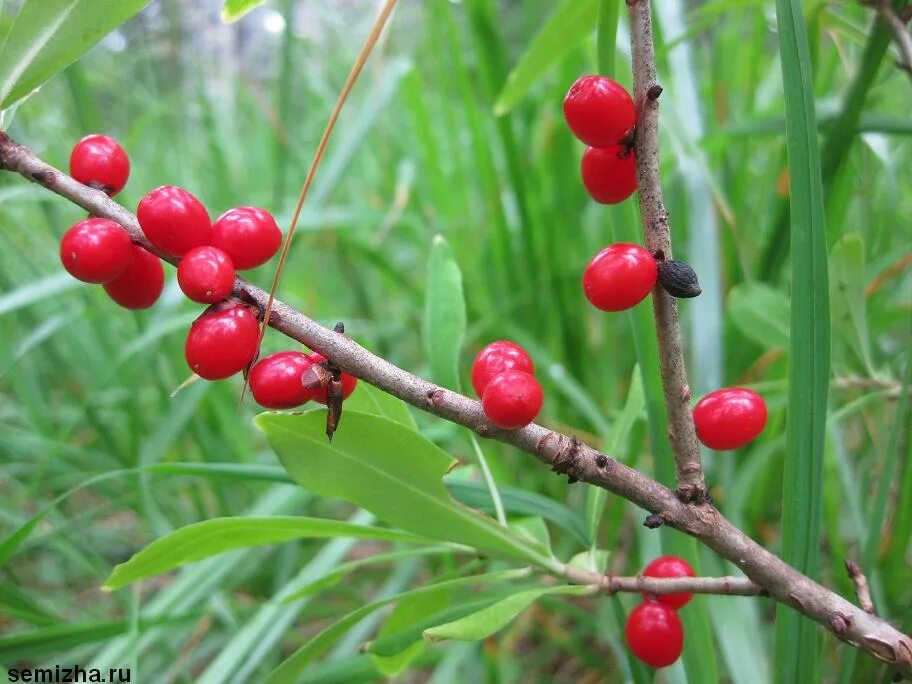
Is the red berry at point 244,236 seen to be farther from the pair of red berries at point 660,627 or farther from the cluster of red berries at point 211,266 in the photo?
the pair of red berries at point 660,627

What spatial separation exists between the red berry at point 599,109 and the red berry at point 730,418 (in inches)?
8.9

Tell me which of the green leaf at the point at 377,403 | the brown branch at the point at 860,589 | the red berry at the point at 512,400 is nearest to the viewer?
the red berry at the point at 512,400

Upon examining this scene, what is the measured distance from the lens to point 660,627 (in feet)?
2.05

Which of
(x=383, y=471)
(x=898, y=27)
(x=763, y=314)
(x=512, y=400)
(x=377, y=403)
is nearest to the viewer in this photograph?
(x=512, y=400)

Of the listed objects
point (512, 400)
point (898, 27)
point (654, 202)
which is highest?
point (898, 27)

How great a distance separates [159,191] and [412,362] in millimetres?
1518

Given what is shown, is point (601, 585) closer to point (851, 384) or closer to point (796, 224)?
point (796, 224)

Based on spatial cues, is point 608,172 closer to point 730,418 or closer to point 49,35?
point 730,418

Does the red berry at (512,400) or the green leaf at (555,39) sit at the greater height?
the green leaf at (555,39)

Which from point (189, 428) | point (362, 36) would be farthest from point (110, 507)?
point (362, 36)

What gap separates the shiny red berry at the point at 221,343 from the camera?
488 mm

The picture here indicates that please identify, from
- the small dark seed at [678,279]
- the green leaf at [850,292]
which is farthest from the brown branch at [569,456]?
the green leaf at [850,292]

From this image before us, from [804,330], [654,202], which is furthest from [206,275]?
[804,330]

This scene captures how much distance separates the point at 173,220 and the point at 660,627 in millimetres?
534
